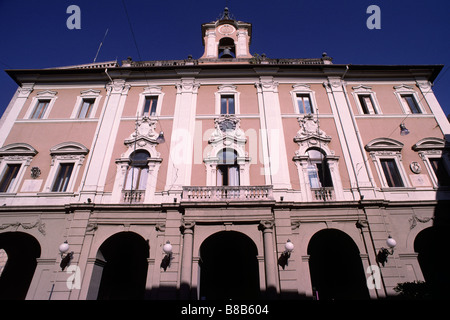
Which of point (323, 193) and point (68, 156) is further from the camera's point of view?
point (68, 156)

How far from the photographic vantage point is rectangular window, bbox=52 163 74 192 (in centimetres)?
1203

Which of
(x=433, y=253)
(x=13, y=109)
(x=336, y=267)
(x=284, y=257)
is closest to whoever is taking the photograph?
(x=284, y=257)

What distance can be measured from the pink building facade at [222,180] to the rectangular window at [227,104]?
0.29 feet

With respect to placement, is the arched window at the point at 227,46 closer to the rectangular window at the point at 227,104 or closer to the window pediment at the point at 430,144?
the rectangular window at the point at 227,104

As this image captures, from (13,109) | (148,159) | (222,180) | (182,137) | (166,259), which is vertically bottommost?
(166,259)

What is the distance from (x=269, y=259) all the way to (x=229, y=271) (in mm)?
3116

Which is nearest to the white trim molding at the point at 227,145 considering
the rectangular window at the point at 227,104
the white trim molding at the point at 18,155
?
the rectangular window at the point at 227,104

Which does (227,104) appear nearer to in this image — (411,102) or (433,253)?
(411,102)

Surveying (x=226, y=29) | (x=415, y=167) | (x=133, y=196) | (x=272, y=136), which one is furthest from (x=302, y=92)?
(x=133, y=196)

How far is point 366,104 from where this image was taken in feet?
48.5

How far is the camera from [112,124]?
1382cm

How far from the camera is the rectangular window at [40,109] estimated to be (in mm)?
14570

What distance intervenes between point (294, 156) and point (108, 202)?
953 cm
